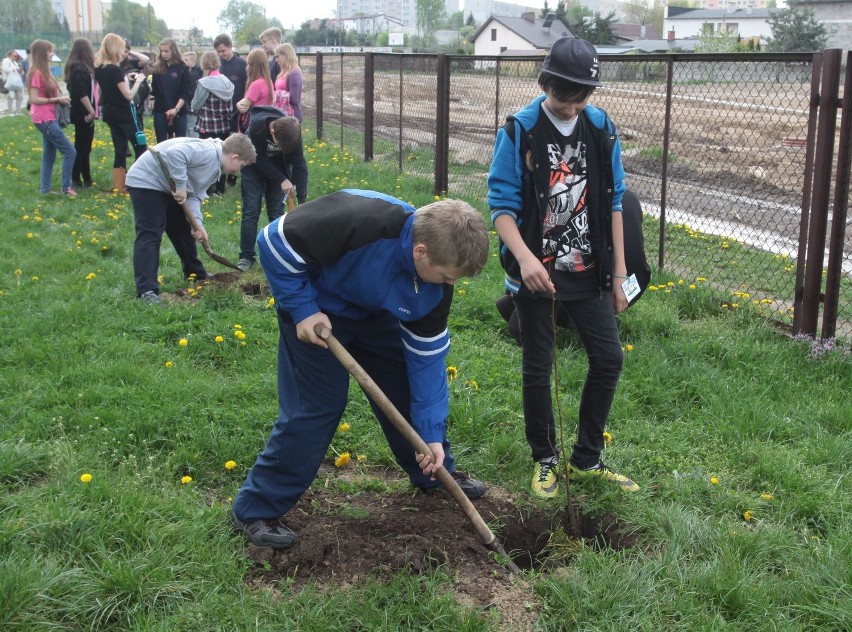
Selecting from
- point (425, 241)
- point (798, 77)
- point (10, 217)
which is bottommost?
point (10, 217)

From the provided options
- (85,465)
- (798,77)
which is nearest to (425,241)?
(85,465)

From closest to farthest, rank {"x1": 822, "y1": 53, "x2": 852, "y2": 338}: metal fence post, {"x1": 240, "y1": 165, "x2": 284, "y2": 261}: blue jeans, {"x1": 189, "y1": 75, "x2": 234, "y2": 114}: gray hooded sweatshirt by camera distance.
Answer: {"x1": 822, "y1": 53, "x2": 852, "y2": 338}: metal fence post
{"x1": 240, "y1": 165, "x2": 284, "y2": 261}: blue jeans
{"x1": 189, "y1": 75, "x2": 234, "y2": 114}: gray hooded sweatshirt

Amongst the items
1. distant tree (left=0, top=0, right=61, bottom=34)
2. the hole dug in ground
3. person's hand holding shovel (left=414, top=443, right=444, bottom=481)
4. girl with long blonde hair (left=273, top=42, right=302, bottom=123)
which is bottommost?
the hole dug in ground

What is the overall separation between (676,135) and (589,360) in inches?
209

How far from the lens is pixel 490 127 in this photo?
10352 millimetres

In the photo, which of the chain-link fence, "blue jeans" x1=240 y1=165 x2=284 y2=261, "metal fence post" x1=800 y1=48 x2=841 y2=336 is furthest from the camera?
"blue jeans" x1=240 y1=165 x2=284 y2=261

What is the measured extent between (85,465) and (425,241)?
1960 mm

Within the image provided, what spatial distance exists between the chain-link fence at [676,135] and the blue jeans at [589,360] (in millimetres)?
2837

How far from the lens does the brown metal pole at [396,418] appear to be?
3104 millimetres

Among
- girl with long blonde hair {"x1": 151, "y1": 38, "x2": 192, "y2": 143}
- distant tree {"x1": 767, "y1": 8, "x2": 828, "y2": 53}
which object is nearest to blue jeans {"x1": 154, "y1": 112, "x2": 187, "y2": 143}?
girl with long blonde hair {"x1": 151, "y1": 38, "x2": 192, "y2": 143}

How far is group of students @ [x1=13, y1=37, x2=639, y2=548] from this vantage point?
3010 millimetres

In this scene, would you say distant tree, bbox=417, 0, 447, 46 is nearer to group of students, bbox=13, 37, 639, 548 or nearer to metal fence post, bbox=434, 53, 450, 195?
metal fence post, bbox=434, 53, 450, 195

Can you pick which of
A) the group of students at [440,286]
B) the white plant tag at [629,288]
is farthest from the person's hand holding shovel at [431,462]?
the white plant tag at [629,288]

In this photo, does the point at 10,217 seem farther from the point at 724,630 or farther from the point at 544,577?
the point at 724,630
